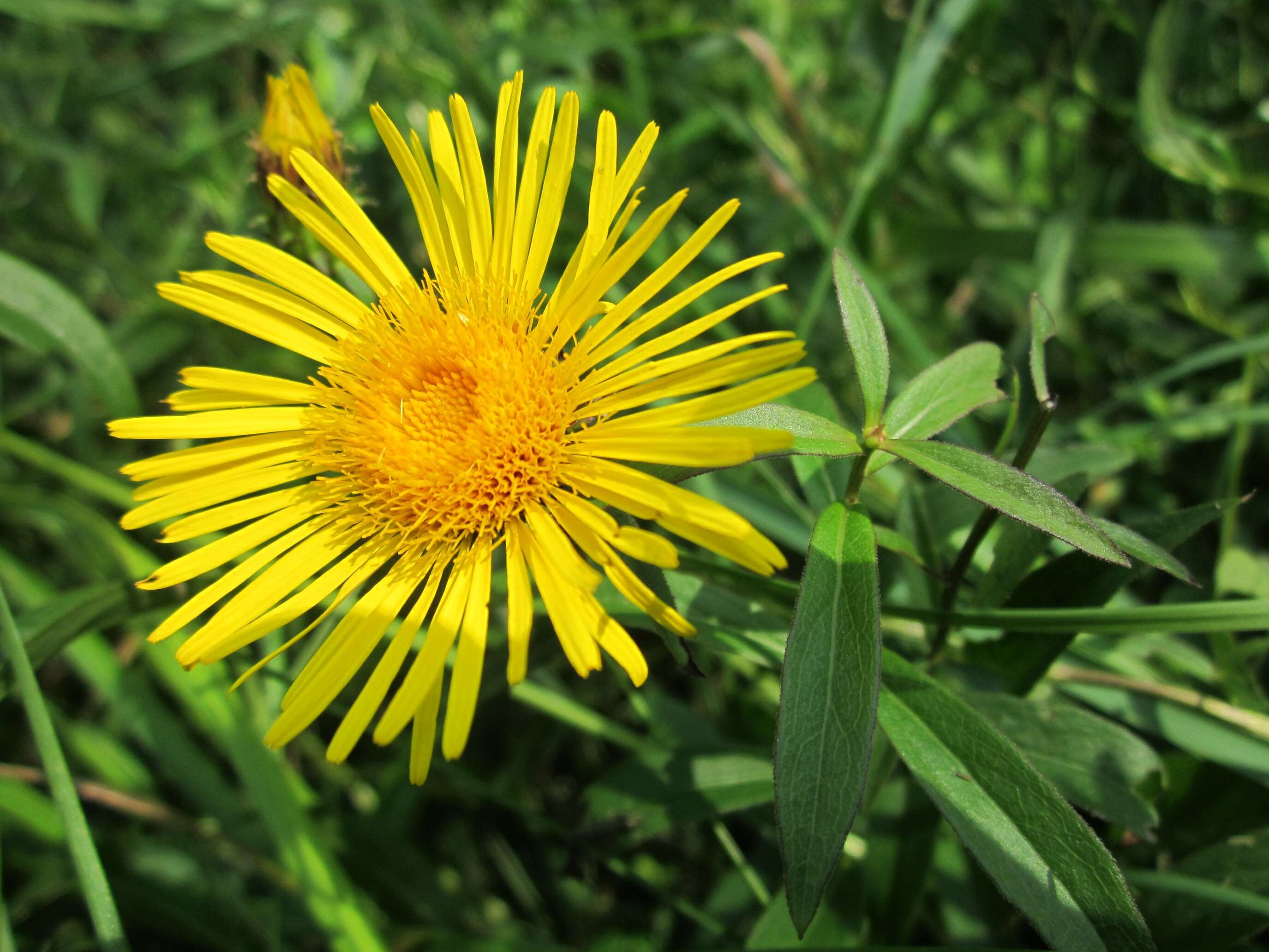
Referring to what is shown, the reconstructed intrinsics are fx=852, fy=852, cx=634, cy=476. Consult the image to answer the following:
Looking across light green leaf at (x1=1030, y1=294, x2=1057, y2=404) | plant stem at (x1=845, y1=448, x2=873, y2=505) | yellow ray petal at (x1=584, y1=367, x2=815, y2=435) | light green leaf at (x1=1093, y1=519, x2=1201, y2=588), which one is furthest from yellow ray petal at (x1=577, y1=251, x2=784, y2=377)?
light green leaf at (x1=1093, y1=519, x2=1201, y2=588)

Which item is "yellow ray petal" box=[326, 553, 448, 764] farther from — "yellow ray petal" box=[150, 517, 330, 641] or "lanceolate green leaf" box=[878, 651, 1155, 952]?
"lanceolate green leaf" box=[878, 651, 1155, 952]

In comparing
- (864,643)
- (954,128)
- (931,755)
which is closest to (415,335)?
(864,643)

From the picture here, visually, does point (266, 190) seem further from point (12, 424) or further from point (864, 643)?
point (12, 424)

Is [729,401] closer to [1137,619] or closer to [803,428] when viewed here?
[803,428]

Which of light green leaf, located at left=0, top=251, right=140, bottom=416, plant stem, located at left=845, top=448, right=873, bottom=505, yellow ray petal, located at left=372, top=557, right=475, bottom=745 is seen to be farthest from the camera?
light green leaf, located at left=0, top=251, right=140, bottom=416

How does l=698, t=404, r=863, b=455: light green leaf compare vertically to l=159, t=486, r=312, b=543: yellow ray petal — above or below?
above

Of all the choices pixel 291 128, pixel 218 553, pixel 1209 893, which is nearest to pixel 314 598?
pixel 218 553

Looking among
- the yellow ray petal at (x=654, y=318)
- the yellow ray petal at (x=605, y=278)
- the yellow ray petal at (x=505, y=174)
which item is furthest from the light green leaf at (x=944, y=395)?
the yellow ray petal at (x=505, y=174)
